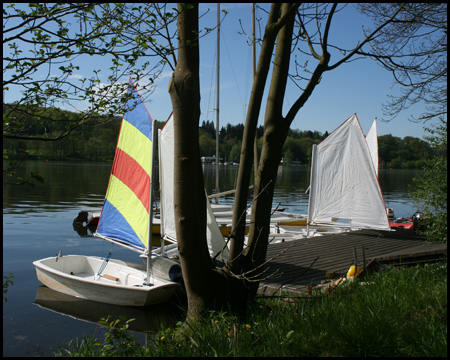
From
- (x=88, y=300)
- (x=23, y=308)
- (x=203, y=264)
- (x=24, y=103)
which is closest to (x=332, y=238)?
(x=88, y=300)

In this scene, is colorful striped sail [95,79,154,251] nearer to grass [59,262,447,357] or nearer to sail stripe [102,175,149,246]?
sail stripe [102,175,149,246]

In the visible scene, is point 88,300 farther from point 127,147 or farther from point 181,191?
point 181,191

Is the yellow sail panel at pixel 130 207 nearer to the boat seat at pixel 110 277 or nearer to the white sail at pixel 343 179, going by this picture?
the boat seat at pixel 110 277

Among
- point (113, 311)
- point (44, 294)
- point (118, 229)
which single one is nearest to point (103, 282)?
point (113, 311)

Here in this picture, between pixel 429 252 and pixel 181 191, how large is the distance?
4.39 m

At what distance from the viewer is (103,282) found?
8.70 m

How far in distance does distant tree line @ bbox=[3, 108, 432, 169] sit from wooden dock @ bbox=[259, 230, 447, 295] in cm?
207

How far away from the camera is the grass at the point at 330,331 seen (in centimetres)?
303

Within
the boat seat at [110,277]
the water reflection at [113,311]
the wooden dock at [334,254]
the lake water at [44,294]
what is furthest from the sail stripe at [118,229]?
the wooden dock at [334,254]

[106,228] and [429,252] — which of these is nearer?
[429,252]

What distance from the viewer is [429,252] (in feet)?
21.7

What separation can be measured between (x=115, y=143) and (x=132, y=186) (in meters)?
37.0

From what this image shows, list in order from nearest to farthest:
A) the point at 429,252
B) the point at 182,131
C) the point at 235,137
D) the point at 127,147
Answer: the point at 182,131 < the point at 429,252 < the point at 127,147 < the point at 235,137

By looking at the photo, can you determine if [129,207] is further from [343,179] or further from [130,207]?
[343,179]
